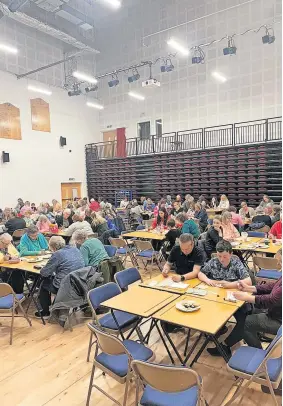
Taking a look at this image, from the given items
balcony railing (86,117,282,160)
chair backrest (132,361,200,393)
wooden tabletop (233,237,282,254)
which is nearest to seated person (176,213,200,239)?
wooden tabletop (233,237,282,254)

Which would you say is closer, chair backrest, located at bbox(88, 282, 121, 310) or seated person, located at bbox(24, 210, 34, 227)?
chair backrest, located at bbox(88, 282, 121, 310)

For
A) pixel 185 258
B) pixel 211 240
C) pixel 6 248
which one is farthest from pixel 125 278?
A: pixel 6 248

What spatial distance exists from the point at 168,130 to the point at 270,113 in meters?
5.22

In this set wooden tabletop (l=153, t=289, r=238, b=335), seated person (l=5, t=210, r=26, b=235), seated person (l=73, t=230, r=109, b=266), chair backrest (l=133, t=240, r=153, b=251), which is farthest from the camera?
seated person (l=5, t=210, r=26, b=235)

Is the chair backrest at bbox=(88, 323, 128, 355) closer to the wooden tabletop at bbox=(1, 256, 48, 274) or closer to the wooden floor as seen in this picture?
the wooden floor

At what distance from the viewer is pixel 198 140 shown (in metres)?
15.7

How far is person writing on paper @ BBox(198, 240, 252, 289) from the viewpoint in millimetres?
3521

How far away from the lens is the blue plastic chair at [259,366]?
89.6 inches

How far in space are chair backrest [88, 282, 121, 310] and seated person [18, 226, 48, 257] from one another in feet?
7.19

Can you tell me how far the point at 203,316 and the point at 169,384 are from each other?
0.80m

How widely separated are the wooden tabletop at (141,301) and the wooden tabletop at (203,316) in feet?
0.32

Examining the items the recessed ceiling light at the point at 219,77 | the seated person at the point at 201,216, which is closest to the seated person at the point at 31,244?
the seated person at the point at 201,216

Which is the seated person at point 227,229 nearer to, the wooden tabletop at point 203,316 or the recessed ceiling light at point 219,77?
the wooden tabletop at point 203,316

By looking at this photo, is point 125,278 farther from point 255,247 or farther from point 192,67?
point 192,67
